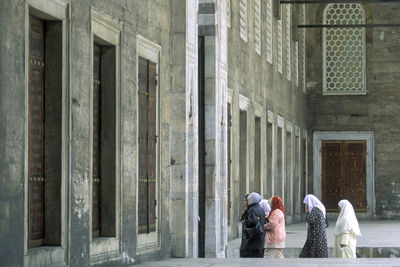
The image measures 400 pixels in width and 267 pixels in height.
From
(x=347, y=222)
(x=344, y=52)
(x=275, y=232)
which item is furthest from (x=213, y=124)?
(x=344, y=52)

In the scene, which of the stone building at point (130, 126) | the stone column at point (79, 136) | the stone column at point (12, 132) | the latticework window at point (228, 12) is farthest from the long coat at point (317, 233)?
the stone column at point (12, 132)

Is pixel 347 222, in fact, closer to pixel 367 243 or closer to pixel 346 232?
pixel 346 232

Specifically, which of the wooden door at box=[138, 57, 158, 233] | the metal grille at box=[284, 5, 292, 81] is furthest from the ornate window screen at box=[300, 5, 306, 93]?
the wooden door at box=[138, 57, 158, 233]

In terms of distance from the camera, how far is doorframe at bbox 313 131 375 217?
32.5m

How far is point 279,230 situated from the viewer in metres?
13.9

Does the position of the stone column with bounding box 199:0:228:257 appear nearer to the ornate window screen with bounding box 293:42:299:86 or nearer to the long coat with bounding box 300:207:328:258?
the long coat with bounding box 300:207:328:258

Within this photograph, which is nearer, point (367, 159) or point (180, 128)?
point (180, 128)

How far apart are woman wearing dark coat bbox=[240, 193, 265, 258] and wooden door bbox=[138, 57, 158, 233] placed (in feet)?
5.45

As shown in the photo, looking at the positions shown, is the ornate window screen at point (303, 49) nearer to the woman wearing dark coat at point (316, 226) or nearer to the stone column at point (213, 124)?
the stone column at point (213, 124)

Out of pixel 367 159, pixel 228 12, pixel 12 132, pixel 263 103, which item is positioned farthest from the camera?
pixel 367 159

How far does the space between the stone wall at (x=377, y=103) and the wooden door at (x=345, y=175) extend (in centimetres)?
46

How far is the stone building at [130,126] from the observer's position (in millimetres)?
7902

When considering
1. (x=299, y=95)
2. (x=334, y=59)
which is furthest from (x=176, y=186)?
(x=334, y=59)

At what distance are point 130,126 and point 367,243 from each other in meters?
9.28
